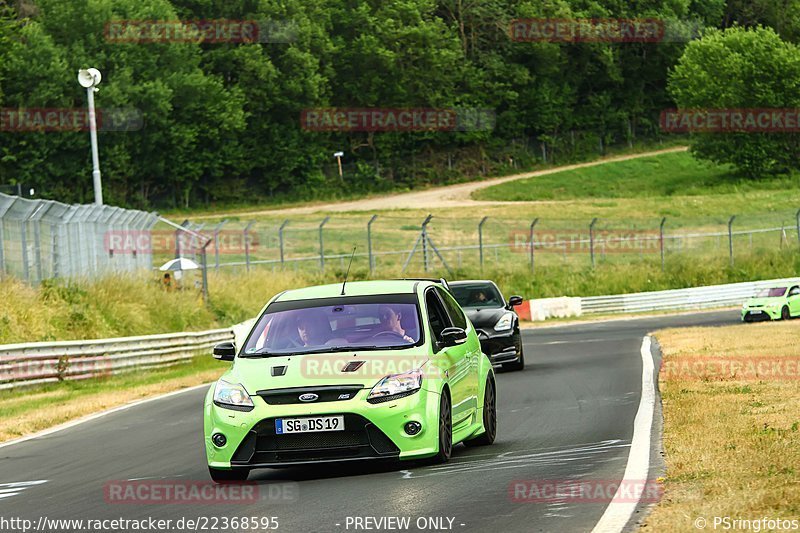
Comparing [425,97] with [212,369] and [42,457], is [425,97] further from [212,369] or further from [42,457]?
[42,457]

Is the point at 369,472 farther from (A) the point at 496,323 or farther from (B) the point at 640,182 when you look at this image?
(B) the point at 640,182

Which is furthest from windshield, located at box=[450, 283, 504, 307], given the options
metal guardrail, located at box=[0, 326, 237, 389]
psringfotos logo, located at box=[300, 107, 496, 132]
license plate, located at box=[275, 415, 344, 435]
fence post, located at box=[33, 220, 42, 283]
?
psringfotos logo, located at box=[300, 107, 496, 132]

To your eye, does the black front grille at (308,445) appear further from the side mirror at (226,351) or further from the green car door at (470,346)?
the green car door at (470,346)

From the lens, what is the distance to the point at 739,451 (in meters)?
9.55

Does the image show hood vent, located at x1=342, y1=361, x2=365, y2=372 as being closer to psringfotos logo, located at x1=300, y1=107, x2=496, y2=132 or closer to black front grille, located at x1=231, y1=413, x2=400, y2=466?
black front grille, located at x1=231, y1=413, x2=400, y2=466

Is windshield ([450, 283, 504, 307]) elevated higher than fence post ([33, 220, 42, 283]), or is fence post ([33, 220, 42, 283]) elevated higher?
fence post ([33, 220, 42, 283])

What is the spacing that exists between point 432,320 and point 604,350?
15316 millimetres

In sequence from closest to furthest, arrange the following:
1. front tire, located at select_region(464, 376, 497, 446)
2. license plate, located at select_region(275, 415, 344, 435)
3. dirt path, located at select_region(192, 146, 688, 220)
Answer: license plate, located at select_region(275, 415, 344, 435) < front tire, located at select_region(464, 376, 497, 446) < dirt path, located at select_region(192, 146, 688, 220)

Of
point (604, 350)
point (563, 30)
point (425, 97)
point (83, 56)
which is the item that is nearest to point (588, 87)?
point (563, 30)

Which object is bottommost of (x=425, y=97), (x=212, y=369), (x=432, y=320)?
(x=212, y=369)

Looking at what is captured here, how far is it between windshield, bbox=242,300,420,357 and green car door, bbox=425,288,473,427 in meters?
0.24

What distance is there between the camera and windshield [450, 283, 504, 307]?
22609 millimetres

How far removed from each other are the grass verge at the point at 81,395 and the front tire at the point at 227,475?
6.33 m

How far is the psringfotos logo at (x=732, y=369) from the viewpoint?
53.2 feet
